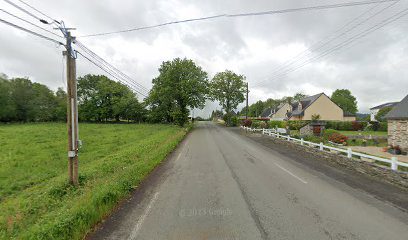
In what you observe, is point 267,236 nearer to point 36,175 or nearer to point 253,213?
point 253,213

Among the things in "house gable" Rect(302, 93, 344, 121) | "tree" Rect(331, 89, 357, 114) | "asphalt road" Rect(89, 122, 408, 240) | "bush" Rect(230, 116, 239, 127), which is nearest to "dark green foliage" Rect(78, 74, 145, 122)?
"bush" Rect(230, 116, 239, 127)

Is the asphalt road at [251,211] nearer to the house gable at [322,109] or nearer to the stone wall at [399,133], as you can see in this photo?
the stone wall at [399,133]

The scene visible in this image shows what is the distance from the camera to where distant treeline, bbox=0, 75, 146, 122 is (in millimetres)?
61875

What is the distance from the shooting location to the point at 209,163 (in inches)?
460

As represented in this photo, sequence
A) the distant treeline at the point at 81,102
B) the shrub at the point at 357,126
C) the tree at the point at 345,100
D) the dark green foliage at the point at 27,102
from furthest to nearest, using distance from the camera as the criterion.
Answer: the tree at the point at 345,100, the distant treeline at the point at 81,102, the dark green foliage at the point at 27,102, the shrub at the point at 357,126

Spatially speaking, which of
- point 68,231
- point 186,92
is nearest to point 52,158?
point 68,231

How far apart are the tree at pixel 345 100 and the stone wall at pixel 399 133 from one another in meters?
74.6

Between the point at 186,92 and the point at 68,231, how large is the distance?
4321 centimetres

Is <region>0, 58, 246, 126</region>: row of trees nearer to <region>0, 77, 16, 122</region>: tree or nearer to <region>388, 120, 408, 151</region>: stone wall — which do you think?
<region>0, 77, 16, 122</region>: tree

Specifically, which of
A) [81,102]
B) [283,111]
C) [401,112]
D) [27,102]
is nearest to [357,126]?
[401,112]

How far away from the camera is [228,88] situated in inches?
2516

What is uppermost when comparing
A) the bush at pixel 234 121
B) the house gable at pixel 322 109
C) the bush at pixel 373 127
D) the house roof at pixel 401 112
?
the house gable at pixel 322 109

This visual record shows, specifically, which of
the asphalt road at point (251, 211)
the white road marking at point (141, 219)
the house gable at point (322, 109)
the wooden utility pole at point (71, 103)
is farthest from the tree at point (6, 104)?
the house gable at point (322, 109)

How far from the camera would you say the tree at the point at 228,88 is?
63.6 meters
